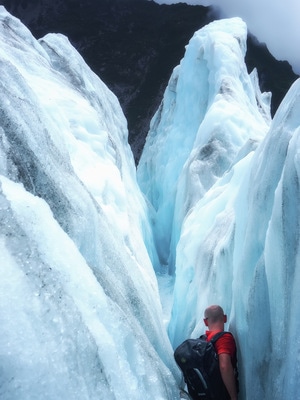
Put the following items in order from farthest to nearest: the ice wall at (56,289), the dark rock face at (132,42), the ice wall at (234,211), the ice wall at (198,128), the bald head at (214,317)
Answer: the dark rock face at (132,42) → the ice wall at (198,128) → the bald head at (214,317) → the ice wall at (234,211) → the ice wall at (56,289)

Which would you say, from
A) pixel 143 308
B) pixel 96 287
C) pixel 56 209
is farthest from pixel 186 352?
pixel 56 209

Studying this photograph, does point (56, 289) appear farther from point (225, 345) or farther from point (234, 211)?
point (234, 211)

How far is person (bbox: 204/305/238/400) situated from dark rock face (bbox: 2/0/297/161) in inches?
741

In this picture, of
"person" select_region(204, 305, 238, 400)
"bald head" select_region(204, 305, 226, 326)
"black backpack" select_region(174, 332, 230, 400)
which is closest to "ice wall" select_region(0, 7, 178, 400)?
"black backpack" select_region(174, 332, 230, 400)

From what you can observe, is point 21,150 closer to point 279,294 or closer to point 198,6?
point 279,294

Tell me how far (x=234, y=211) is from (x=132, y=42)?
20010 mm

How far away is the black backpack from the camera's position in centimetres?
208

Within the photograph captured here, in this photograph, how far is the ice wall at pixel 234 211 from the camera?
77.4 inches

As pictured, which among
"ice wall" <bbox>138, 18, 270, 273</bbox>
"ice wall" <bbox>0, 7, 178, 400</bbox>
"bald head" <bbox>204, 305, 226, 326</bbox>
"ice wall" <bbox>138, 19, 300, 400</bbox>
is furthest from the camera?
"ice wall" <bbox>138, 18, 270, 273</bbox>

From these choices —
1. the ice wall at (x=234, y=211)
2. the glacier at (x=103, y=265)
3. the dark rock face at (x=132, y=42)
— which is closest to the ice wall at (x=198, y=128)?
the ice wall at (x=234, y=211)

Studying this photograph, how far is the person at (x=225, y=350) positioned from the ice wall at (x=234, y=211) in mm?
106

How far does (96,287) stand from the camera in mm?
1674

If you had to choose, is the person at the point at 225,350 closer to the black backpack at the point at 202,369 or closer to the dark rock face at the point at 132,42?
the black backpack at the point at 202,369

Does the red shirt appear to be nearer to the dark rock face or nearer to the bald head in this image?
the bald head
